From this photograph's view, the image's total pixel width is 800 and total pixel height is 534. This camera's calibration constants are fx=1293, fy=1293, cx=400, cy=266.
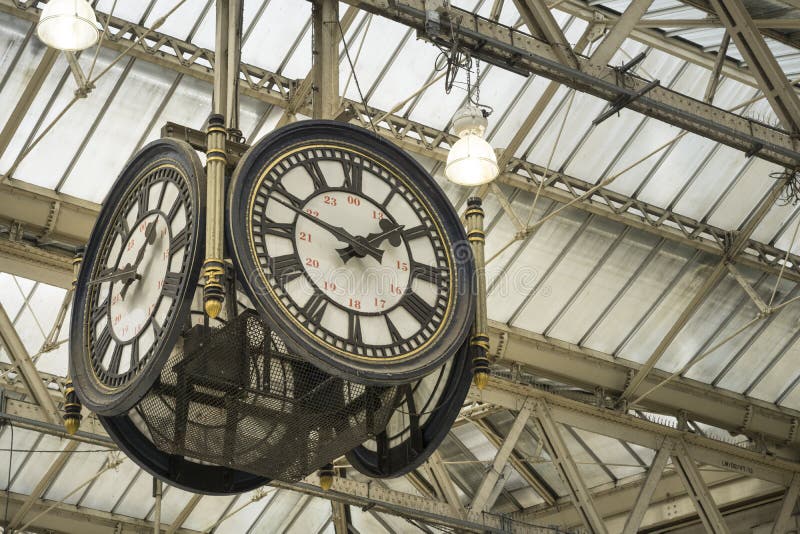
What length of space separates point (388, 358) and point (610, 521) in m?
18.8

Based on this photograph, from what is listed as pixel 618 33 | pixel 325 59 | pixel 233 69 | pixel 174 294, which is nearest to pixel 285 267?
pixel 174 294

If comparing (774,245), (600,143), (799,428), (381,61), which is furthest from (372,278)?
(799,428)

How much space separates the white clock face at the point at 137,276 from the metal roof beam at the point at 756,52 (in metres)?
8.49

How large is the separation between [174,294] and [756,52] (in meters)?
9.14

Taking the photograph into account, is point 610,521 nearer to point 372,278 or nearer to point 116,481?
point 116,481

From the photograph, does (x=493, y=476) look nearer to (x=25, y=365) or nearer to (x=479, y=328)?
(x=25, y=365)

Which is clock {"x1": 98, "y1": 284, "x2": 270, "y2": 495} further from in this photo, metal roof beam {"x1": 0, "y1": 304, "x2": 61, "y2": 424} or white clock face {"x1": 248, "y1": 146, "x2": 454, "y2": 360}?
metal roof beam {"x1": 0, "y1": 304, "x2": 61, "y2": 424}

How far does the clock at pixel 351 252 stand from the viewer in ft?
21.2

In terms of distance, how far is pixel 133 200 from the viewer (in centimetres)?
731

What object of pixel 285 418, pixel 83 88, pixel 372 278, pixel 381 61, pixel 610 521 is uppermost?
pixel 381 61

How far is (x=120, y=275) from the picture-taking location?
702 centimetres

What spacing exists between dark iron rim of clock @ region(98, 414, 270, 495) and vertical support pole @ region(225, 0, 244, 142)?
181 centimetres

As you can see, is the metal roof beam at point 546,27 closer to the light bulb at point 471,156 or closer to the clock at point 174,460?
the light bulb at point 471,156

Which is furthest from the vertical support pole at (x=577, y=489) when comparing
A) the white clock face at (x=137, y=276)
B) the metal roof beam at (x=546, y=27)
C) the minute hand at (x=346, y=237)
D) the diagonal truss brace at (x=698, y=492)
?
the white clock face at (x=137, y=276)
